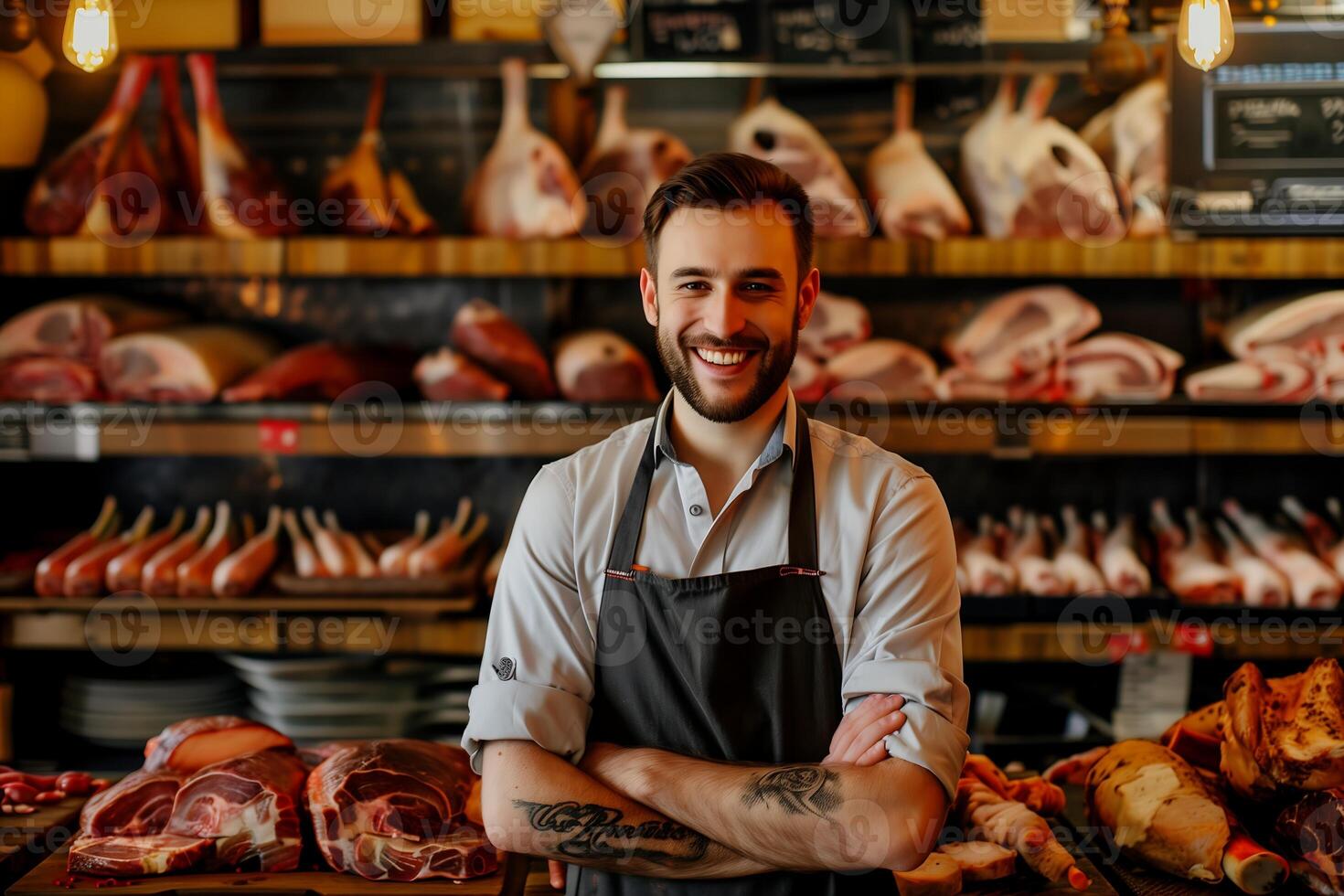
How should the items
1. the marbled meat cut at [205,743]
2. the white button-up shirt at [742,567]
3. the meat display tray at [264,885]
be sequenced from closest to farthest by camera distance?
the white button-up shirt at [742,567], the meat display tray at [264,885], the marbled meat cut at [205,743]

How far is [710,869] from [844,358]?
184 centimetres

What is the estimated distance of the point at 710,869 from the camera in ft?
5.49

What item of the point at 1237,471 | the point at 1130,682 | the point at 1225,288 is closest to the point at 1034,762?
the point at 1130,682

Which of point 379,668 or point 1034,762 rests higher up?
point 379,668

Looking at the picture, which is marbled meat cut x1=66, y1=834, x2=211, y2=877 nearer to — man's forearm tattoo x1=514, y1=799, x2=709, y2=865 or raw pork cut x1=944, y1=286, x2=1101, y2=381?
man's forearm tattoo x1=514, y1=799, x2=709, y2=865

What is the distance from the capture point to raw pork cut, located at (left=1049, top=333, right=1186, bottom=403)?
322cm

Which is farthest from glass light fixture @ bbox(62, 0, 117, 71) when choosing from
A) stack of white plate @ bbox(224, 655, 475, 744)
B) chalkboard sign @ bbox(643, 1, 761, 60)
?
stack of white plate @ bbox(224, 655, 475, 744)

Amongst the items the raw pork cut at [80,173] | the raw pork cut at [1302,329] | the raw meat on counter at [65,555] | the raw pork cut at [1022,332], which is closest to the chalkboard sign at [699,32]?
the raw pork cut at [1022,332]

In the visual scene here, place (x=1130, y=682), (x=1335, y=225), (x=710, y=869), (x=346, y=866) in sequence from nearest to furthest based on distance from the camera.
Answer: (x=710, y=869) → (x=346, y=866) → (x=1335, y=225) → (x=1130, y=682)

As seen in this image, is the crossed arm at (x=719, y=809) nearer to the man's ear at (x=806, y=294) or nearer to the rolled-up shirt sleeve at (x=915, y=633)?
the rolled-up shirt sleeve at (x=915, y=633)

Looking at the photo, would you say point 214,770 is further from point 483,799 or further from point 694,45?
point 694,45

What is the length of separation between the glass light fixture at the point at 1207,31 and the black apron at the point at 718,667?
0.82 m

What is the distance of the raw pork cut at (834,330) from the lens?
3.32 metres

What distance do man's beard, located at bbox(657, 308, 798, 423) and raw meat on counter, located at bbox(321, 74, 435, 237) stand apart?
5.71 ft
